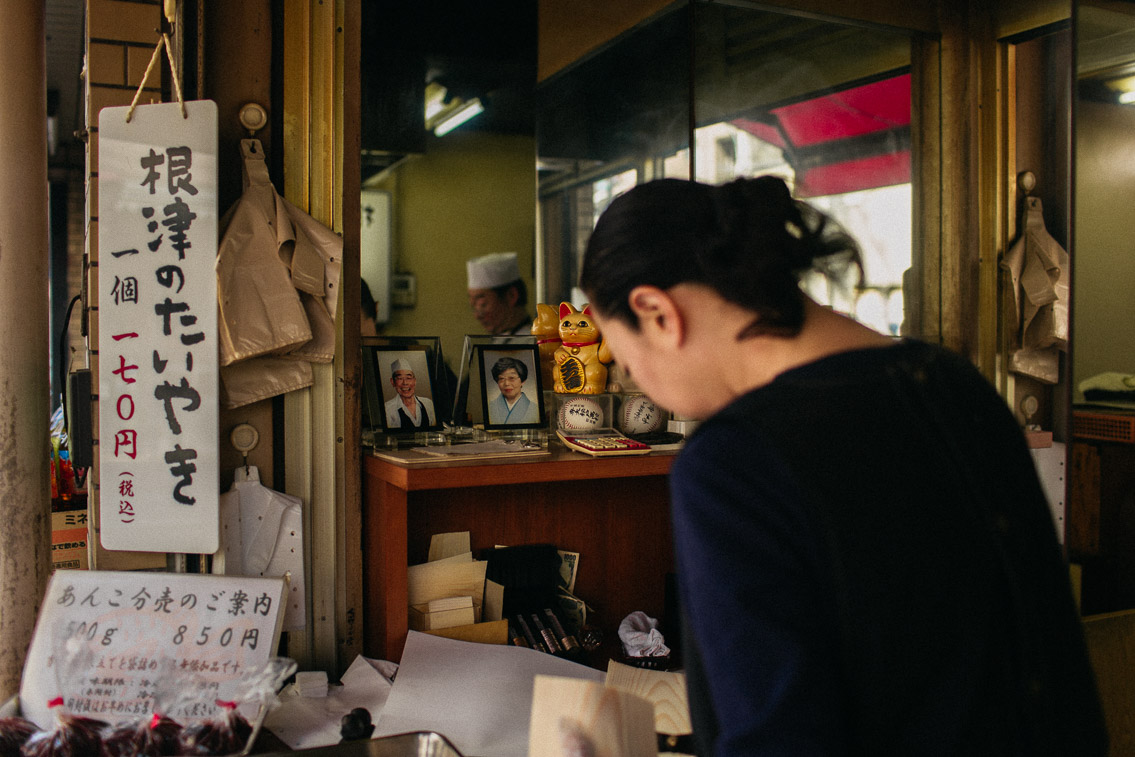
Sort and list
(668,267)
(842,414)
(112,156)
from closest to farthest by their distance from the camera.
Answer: (842,414)
(668,267)
(112,156)

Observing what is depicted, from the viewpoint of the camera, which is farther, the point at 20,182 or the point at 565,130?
the point at 565,130

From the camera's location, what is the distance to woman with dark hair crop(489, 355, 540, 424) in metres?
1.94

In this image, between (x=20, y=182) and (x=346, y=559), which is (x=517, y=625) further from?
(x=20, y=182)

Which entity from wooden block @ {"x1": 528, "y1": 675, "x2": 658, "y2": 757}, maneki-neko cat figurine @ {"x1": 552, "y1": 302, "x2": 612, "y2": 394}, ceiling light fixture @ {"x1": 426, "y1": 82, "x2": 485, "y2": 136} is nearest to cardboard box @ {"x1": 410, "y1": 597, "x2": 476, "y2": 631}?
maneki-neko cat figurine @ {"x1": 552, "y1": 302, "x2": 612, "y2": 394}

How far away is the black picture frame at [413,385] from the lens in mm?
1865

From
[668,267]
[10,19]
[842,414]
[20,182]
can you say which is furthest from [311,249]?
[842,414]

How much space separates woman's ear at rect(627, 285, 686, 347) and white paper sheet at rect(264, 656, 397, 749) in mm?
947

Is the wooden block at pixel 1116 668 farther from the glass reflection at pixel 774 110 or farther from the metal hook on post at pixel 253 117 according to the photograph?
the metal hook on post at pixel 253 117

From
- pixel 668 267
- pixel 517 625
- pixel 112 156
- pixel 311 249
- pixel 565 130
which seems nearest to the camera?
pixel 668 267

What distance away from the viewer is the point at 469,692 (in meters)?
1.56

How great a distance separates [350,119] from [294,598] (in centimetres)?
100

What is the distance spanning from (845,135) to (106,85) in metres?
2.38

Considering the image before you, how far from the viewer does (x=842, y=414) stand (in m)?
0.72

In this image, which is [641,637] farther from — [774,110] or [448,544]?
[774,110]
